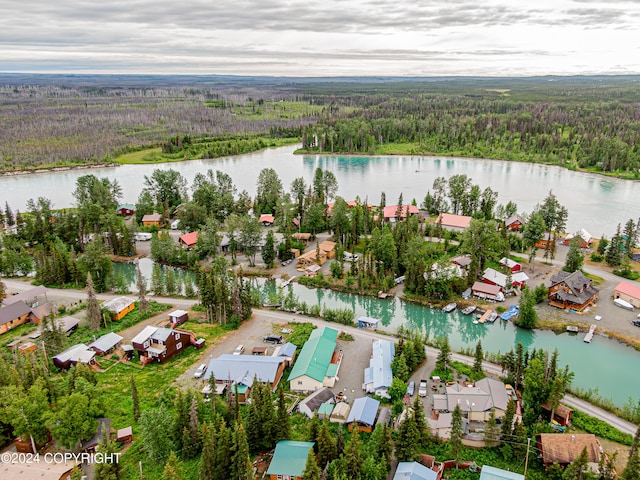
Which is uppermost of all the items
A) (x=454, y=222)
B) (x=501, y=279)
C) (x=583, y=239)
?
(x=583, y=239)

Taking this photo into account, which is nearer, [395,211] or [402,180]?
[395,211]

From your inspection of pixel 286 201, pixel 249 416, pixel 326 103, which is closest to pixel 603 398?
pixel 249 416

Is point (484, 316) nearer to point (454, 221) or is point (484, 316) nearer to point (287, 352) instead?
point (287, 352)

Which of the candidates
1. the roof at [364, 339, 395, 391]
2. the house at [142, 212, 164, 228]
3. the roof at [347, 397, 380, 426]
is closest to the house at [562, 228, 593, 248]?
the roof at [364, 339, 395, 391]

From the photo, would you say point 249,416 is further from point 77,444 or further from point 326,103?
point 326,103

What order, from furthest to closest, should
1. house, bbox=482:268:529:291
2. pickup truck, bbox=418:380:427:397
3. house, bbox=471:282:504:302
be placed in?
house, bbox=482:268:529:291
house, bbox=471:282:504:302
pickup truck, bbox=418:380:427:397

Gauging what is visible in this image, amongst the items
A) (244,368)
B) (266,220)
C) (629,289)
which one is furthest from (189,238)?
(629,289)

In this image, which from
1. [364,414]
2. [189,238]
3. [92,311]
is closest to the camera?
[364,414]

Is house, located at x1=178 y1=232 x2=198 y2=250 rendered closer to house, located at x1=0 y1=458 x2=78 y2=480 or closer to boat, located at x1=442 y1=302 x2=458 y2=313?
boat, located at x1=442 y1=302 x2=458 y2=313
